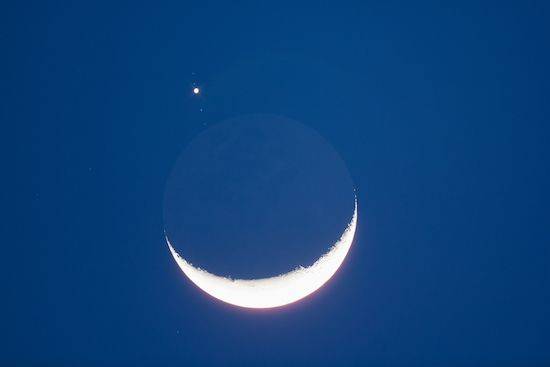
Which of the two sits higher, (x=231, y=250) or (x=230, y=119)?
(x=230, y=119)

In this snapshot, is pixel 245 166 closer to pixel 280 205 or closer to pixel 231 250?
pixel 280 205

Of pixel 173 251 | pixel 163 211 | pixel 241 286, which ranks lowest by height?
pixel 241 286

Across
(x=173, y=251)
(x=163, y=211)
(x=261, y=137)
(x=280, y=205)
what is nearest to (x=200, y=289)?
(x=173, y=251)

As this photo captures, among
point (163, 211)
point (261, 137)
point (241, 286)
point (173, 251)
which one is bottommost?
point (241, 286)

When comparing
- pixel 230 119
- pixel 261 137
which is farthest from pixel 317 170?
pixel 230 119

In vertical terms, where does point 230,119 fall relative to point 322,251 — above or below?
above

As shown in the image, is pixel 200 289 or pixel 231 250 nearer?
pixel 231 250

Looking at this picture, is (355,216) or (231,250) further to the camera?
(355,216)

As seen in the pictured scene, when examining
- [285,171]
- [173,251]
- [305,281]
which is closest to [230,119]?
[285,171]

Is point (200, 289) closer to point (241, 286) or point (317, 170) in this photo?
point (241, 286)
